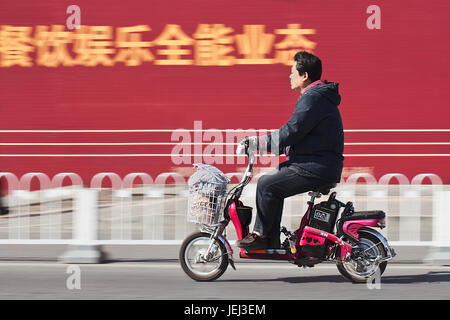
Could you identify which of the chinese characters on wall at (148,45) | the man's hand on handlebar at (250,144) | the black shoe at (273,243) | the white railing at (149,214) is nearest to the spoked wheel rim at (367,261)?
the black shoe at (273,243)

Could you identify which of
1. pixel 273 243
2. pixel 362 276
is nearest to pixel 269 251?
pixel 273 243

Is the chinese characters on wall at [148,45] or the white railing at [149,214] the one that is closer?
the white railing at [149,214]

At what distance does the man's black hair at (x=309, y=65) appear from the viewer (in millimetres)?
6195

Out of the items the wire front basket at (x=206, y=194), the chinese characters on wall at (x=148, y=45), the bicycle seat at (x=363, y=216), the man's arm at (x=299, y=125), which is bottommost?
the bicycle seat at (x=363, y=216)

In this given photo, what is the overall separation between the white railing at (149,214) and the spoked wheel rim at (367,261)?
4.45 feet

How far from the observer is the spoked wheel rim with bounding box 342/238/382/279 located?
20.4 feet

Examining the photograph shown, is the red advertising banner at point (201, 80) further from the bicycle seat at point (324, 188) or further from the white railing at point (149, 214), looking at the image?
the bicycle seat at point (324, 188)

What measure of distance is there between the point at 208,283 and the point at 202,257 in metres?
0.23

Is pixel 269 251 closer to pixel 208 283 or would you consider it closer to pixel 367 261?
pixel 208 283

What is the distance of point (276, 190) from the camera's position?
614 cm

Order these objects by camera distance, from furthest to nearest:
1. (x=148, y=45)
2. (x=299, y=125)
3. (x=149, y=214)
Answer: (x=148, y=45), (x=149, y=214), (x=299, y=125)

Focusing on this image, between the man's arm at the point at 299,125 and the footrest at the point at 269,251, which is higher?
the man's arm at the point at 299,125

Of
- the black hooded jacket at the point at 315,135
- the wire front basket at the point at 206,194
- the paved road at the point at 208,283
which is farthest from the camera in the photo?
the wire front basket at the point at 206,194

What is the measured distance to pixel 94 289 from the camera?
6.14 meters
